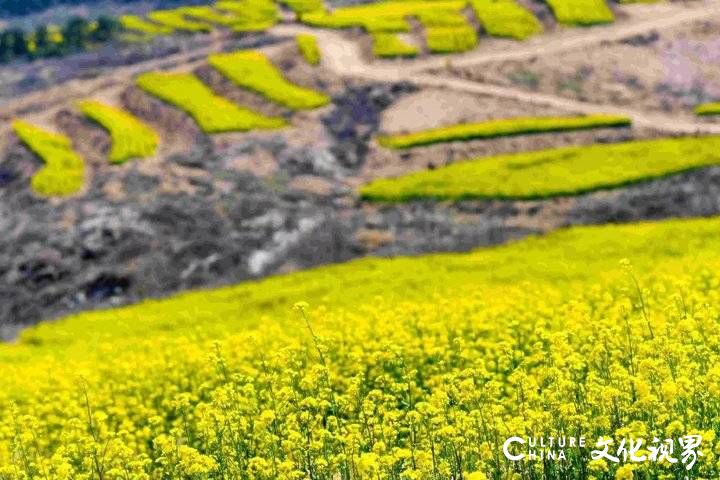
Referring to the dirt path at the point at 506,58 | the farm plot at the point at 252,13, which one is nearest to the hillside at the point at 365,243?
the dirt path at the point at 506,58

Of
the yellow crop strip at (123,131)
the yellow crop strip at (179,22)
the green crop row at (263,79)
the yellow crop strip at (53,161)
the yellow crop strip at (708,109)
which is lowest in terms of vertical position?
the yellow crop strip at (53,161)

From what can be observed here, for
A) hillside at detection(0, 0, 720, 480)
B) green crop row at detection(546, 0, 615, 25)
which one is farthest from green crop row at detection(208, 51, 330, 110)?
green crop row at detection(546, 0, 615, 25)

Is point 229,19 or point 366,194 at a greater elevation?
point 229,19

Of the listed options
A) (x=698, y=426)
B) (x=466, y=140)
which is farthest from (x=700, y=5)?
(x=698, y=426)

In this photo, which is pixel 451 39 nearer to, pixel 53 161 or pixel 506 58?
pixel 506 58

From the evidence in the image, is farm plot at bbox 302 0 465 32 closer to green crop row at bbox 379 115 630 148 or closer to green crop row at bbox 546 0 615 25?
green crop row at bbox 546 0 615 25

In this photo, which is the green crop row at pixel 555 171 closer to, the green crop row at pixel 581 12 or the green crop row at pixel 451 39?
the green crop row at pixel 451 39

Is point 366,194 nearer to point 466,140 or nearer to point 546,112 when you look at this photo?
point 466,140
